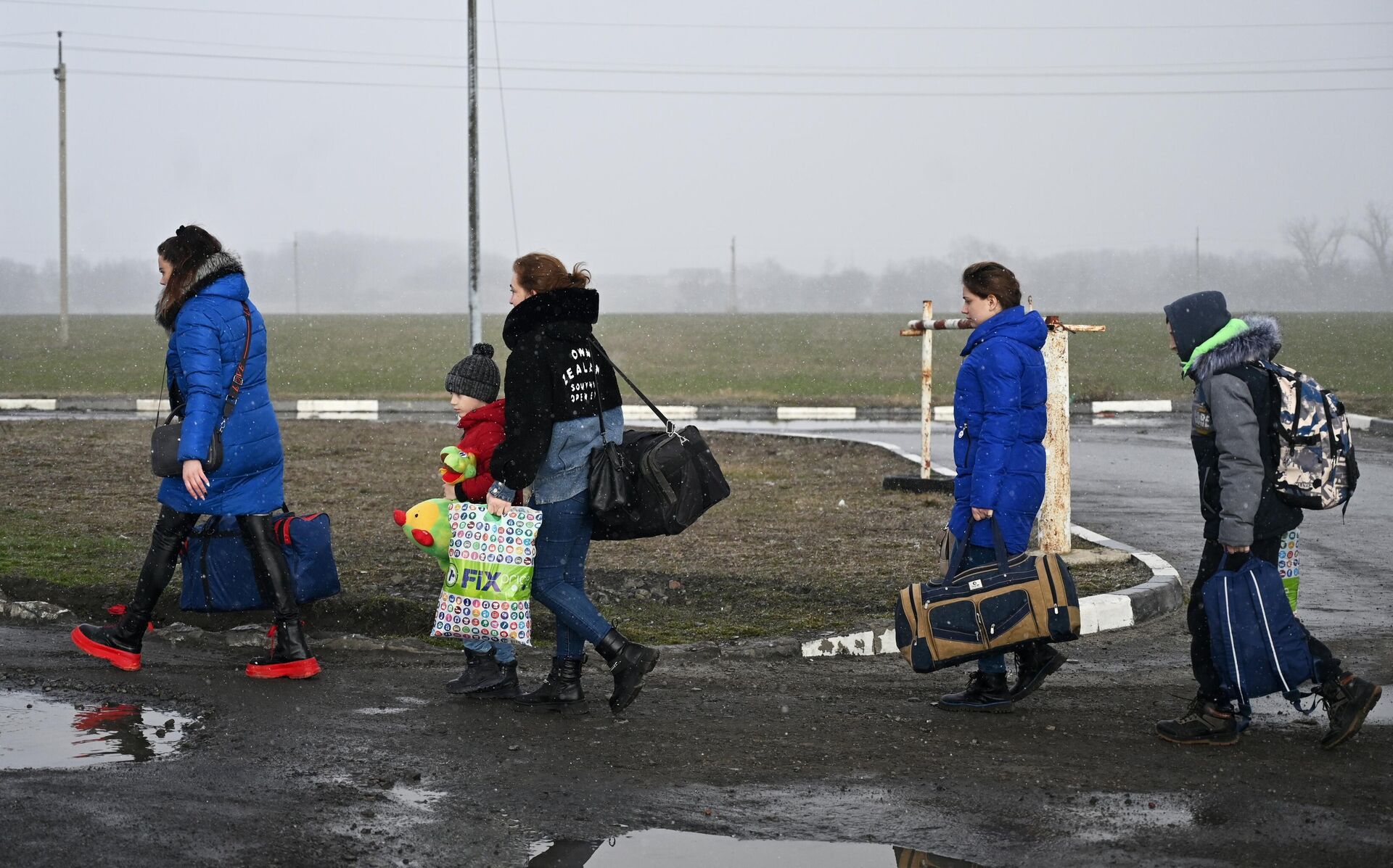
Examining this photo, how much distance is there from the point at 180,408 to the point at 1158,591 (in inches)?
202

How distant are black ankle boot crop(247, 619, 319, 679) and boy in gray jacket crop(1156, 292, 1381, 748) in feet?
11.2

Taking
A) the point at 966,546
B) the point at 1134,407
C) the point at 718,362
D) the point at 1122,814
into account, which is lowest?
the point at 1122,814

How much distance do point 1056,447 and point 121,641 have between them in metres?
5.47

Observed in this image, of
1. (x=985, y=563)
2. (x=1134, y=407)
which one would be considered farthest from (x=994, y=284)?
(x=1134, y=407)

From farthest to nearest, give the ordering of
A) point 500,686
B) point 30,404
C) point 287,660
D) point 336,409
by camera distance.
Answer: point 336,409
point 30,404
point 287,660
point 500,686

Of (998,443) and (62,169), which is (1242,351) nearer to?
(998,443)

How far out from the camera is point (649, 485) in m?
5.67

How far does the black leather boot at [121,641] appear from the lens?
622 centimetres

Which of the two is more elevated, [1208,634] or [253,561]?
[253,561]

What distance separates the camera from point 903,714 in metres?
5.72

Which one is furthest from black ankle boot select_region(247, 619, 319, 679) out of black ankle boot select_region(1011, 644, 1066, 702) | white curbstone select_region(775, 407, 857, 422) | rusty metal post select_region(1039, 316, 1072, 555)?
white curbstone select_region(775, 407, 857, 422)

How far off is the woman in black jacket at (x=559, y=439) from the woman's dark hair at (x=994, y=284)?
1.51 meters

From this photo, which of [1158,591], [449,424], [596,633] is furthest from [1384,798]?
[449,424]

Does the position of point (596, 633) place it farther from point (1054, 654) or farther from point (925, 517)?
point (925, 517)
